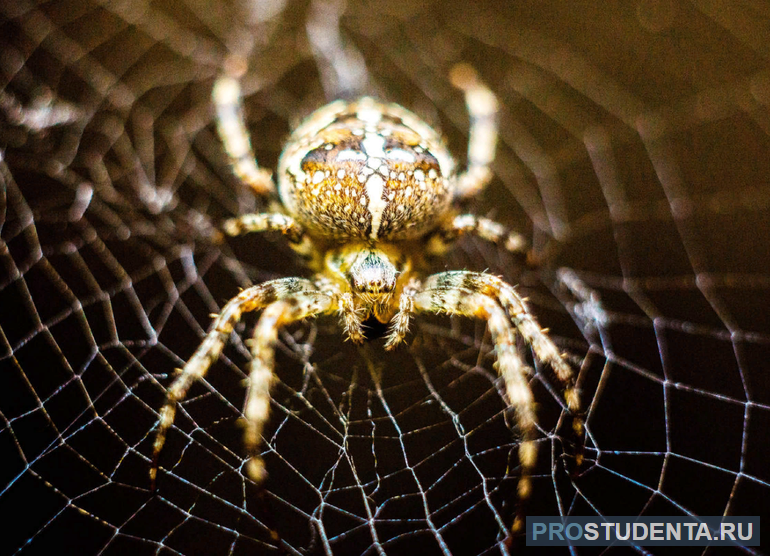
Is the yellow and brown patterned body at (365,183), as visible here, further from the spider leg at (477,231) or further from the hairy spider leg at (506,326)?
the hairy spider leg at (506,326)

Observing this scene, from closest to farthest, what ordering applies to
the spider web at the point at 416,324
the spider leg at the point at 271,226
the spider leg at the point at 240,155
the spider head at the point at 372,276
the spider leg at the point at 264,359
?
the spider leg at the point at 264,359 → the spider web at the point at 416,324 → the spider head at the point at 372,276 → the spider leg at the point at 271,226 → the spider leg at the point at 240,155

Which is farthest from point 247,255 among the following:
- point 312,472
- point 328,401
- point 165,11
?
point 165,11

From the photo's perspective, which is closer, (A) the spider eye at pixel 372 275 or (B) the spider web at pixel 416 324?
(B) the spider web at pixel 416 324

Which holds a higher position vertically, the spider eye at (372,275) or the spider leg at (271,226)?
the spider leg at (271,226)

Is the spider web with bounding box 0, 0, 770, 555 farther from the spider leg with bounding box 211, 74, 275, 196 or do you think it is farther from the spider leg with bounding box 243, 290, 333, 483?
the spider leg with bounding box 211, 74, 275, 196

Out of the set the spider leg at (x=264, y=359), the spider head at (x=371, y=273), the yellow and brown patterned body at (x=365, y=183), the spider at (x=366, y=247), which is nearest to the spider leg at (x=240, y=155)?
the spider at (x=366, y=247)

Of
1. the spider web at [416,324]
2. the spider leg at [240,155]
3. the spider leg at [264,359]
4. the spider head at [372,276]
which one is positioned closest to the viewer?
the spider leg at [264,359]
